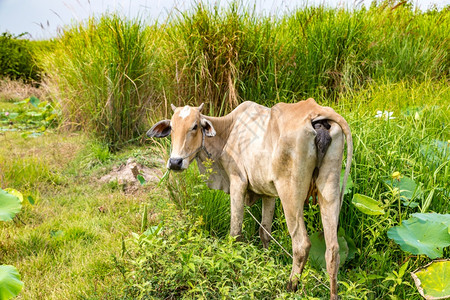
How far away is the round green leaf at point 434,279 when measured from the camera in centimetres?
244

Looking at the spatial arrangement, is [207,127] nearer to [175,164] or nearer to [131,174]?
[175,164]

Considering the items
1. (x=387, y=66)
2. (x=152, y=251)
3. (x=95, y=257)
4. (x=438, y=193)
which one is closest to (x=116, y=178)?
(x=95, y=257)

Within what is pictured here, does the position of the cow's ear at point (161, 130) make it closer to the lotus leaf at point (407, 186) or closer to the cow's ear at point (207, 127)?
the cow's ear at point (207, 127)

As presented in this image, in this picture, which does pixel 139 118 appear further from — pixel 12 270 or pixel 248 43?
pixel 12 270

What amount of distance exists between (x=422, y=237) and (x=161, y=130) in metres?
1.84

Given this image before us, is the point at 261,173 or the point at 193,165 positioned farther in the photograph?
the point at 193,165

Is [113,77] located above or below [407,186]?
above

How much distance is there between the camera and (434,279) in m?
2.50

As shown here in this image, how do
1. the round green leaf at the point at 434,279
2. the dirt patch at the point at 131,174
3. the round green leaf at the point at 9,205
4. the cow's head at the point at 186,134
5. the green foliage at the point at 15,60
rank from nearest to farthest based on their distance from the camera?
the round green leaf at the point at 434,279 → the cow's head at the point at 186,134 → the round green leaf at the point at 9,205 → the dirt patch at the point at 131,174 → the green foliage at the point at 15,60

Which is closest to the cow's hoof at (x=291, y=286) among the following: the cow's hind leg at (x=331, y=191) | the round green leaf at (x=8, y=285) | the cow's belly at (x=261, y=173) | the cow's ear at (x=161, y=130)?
the cow's hind leg at (x=331, y=191)

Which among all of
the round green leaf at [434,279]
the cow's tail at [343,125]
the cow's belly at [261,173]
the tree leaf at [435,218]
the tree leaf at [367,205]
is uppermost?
the cow's tail at [343,125]

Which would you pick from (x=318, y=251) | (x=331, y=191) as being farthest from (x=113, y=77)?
(x=331, y=191)

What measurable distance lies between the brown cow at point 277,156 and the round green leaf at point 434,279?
1.74 ft

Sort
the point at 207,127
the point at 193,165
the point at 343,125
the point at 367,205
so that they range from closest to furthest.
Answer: the point at 343,125 < the point at 367,205 < the point at 207,127 < the point at 193,165
